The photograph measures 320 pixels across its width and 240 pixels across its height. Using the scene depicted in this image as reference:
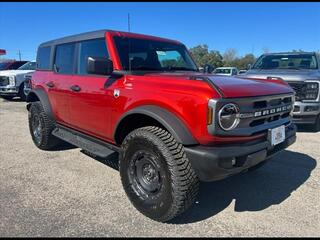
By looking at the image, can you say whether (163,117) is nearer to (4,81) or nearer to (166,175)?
(166,175)

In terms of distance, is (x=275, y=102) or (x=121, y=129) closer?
(x=275, y=102)

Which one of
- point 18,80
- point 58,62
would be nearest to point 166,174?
point 58,62

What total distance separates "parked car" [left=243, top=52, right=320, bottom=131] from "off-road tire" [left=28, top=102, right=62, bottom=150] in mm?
4345

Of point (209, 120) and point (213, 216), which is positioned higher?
point (209, 120)

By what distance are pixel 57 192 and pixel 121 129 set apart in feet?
3.63

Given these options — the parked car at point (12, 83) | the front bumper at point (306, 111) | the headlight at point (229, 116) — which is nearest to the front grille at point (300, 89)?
the front bumper at point (306, 111)

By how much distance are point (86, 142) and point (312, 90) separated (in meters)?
5.05

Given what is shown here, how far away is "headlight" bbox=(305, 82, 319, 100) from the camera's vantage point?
6.93 m

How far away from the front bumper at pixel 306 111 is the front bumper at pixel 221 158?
4377mm

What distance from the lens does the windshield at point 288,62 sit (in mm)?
8086

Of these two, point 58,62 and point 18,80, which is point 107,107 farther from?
point 18,80

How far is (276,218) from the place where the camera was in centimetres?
328

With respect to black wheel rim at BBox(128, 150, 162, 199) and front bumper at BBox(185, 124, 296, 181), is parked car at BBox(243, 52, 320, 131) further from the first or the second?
black wheel rim at BBox(128, 150, 162, 199)

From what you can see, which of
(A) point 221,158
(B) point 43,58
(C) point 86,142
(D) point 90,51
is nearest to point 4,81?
(B) point 43,58
